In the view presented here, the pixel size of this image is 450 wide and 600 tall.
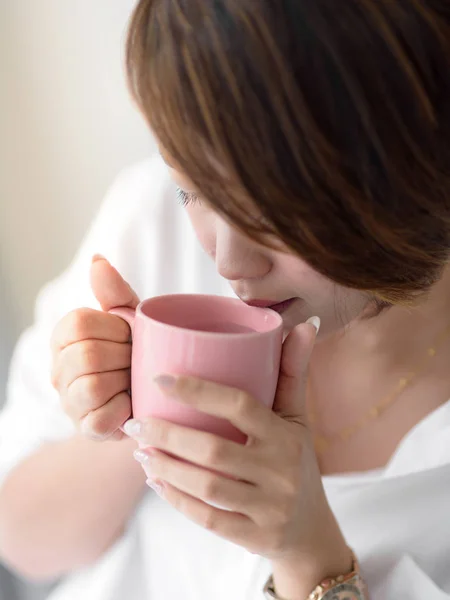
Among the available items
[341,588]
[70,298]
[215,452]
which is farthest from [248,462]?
[70,298]

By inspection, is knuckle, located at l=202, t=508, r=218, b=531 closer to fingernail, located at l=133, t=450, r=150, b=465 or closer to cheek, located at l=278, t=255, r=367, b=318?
fingernail, located at l=133, t=450, r=150, b=465

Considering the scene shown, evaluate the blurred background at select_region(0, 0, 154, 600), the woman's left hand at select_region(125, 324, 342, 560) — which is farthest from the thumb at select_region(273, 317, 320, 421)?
the blurred background at select_region(0, 0, 154, 600)

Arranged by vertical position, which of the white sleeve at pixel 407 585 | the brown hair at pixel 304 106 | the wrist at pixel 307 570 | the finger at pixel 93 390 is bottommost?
the white sleeve at pixel 407 585

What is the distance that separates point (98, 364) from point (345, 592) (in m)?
0.38

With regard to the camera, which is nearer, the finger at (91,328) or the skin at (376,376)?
the finger at (91,328)

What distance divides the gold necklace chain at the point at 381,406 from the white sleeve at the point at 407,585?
187 millimetres

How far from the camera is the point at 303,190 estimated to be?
21.0 inches

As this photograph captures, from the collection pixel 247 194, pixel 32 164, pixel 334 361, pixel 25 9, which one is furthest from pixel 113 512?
pixel 25 9

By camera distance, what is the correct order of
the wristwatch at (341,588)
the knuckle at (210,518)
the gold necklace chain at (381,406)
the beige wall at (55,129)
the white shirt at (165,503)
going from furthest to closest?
the beige wall at (55,129) → the gold necklace chain at (381,406) → the white shirt at (165,503) → the wristwatch at (341,588) → the knuckle at (210,518)

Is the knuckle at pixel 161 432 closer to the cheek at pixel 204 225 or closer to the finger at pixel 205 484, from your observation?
the finger at pixel 205 484

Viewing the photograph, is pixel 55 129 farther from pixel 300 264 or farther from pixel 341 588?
pixel 341 588

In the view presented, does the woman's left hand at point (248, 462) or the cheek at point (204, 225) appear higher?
the cheek at point (204, 225)

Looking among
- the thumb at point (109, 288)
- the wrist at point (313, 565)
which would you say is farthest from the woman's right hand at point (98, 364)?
the wrist at point (313, 565)

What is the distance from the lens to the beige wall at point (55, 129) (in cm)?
126
